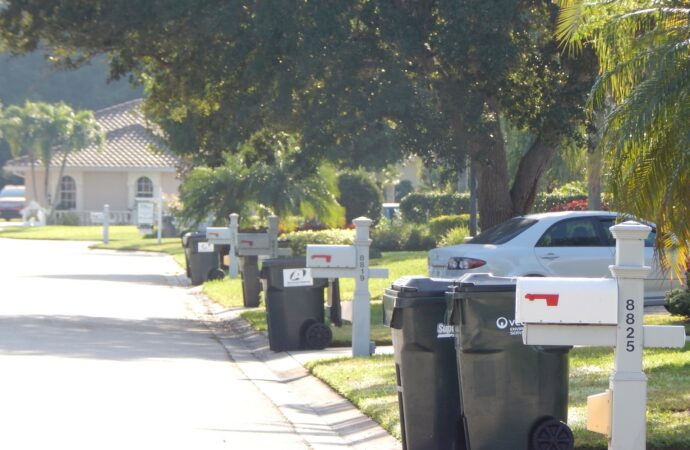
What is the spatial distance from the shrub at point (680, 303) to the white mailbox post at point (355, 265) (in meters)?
4.39

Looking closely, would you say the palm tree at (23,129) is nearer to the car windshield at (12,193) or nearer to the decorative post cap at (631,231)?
the car windshield at (12,193)

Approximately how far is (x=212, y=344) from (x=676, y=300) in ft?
20.6

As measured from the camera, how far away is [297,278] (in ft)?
48.5

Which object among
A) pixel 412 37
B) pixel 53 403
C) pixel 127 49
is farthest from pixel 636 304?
pixel 127 49

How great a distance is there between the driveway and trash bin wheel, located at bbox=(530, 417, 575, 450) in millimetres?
2048

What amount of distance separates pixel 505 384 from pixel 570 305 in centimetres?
126

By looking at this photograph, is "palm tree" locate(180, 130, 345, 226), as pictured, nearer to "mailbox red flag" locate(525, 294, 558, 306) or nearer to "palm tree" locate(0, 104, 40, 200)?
"mailbox red flag" locate(525, 294, 558, 306)

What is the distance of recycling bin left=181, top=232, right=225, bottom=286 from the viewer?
2703 cm

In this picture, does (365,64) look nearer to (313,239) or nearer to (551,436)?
(551,436)

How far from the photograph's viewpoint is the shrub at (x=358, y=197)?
43750 mm

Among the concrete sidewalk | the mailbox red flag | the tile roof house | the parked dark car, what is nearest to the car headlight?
the concrete sidewalk

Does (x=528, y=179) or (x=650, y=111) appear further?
(x=528, y=179)

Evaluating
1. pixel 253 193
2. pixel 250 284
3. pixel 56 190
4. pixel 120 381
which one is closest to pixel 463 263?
pixel 120 381

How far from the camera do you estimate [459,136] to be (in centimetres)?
1812
